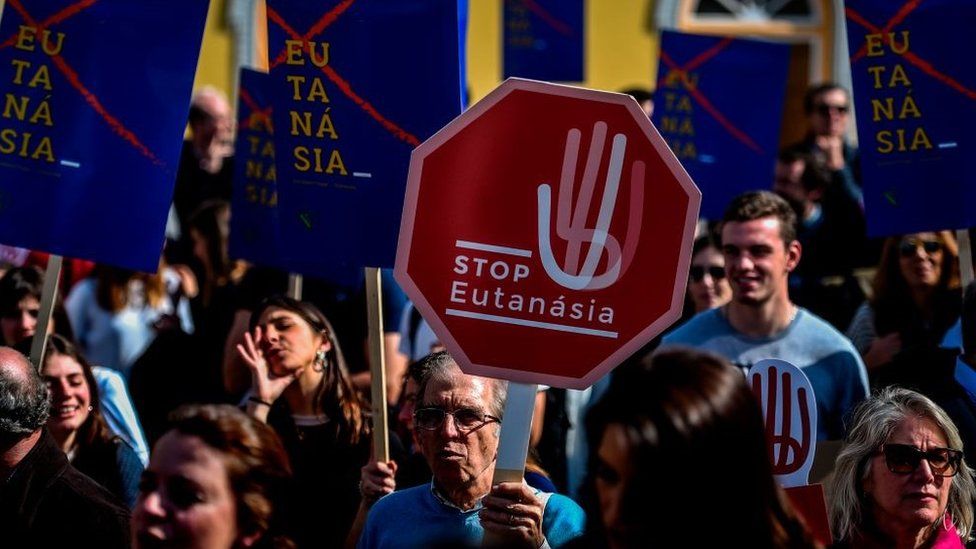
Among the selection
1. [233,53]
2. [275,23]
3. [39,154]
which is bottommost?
[39,154]

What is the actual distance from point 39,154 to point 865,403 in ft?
8.63

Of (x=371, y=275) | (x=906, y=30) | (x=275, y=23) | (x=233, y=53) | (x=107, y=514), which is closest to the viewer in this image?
(x=107, y=514)

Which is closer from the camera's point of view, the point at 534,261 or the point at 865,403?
the point at 534,261

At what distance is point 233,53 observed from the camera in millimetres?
16734

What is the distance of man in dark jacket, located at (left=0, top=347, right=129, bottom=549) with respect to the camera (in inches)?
154

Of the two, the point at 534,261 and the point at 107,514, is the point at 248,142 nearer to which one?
the point at 107,514

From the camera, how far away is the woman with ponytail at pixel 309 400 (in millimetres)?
5008

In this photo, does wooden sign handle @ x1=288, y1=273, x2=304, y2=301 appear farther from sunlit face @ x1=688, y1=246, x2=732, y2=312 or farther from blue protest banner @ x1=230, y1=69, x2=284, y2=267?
sunlit face @ x1=688, y1=246, x2=732, y2=312

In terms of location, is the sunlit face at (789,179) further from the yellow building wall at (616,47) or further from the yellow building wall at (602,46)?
the yellow building wall at (616,47)

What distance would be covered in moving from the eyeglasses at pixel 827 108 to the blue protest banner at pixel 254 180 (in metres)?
3.52

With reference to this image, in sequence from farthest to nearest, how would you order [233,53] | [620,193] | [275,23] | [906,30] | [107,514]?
1. [233,53]
2. [906,30]
3. [275,23]
4. [107,514]
5. [620,193]

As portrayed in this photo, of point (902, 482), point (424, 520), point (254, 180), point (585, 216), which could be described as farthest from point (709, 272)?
point (585, 216)

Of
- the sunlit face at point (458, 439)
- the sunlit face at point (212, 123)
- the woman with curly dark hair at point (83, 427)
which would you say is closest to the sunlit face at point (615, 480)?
the sunlit face at point (458, 439)

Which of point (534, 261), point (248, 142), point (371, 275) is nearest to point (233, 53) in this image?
point (248, 142)
